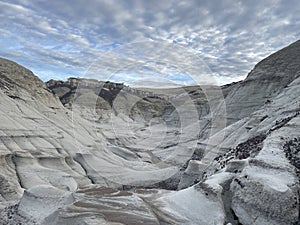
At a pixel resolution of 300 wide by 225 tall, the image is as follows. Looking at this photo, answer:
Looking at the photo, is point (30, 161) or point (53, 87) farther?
point (53, 87)

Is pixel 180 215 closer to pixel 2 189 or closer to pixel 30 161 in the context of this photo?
pixel 2 189

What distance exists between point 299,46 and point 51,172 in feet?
86.1

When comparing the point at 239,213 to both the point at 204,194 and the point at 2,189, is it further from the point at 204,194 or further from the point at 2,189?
the point at 2,189

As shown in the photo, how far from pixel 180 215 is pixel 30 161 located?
513 inches

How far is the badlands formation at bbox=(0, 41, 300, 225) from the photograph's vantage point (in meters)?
7.41

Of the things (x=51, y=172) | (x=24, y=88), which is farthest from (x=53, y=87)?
(x=51, y=172)

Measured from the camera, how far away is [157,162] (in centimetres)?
2578

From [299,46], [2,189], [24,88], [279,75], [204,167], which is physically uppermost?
[299,46]

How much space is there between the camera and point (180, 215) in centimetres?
743

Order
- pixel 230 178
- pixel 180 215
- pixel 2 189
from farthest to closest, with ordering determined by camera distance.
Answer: pixel 2 189
pixel 230 178
pixel 180 215

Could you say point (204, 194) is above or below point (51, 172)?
above

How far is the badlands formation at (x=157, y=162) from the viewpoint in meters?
7.41

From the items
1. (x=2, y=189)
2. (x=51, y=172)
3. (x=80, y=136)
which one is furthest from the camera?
(x=80, y=136)

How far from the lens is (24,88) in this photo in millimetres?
27109
